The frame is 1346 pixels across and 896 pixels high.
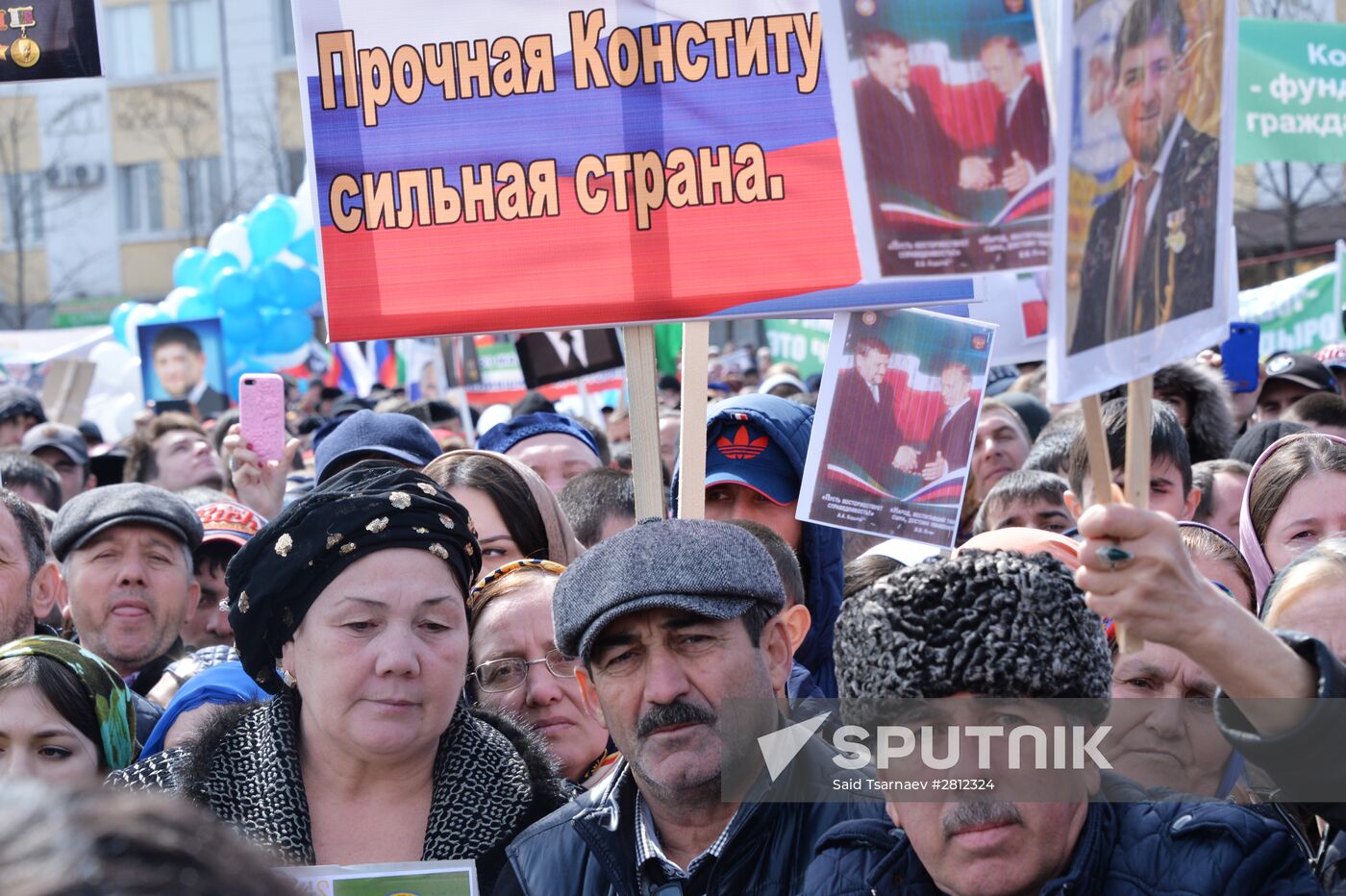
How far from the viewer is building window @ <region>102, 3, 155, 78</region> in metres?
35.9

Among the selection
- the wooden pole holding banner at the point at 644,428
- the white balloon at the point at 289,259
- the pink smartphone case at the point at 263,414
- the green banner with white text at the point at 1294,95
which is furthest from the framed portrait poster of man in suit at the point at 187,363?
the wooden pole holding banner at the point at 644,428

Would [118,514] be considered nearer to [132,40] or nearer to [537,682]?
[537,682]

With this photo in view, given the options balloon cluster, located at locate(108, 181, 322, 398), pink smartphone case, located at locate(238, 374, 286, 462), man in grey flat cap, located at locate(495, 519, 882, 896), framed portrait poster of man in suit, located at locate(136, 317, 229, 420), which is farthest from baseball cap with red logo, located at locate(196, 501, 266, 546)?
balloon cluster, located at locate(108, 181, 322, 398)

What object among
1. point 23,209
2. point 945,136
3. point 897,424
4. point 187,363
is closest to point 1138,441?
point 945,136

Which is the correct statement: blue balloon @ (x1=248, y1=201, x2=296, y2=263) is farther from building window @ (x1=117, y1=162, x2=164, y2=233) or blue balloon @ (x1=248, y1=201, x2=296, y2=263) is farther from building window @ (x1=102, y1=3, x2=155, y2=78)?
building window @ (x1=102, y1=3, x2=155, y2=78)

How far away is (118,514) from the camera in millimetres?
4602

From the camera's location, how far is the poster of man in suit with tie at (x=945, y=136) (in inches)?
83.2

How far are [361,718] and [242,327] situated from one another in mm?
12711

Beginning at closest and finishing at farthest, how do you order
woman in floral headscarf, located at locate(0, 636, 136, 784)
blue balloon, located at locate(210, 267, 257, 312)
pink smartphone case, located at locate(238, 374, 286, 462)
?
woman in floral headscarf, located at locate(0, 636, 136, 784)
pink smartphone case, located at locate(238, 374, 286, 462)
blue balloon, located at locate(210, 267, 257, 312)

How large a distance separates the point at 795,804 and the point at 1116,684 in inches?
31.0

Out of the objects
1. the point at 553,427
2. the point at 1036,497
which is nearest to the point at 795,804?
the point at 1036,497

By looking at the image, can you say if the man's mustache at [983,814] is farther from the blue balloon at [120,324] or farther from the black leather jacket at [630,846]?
the blue balloon at [120,324]

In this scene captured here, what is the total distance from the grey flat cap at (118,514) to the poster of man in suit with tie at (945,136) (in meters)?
3.08

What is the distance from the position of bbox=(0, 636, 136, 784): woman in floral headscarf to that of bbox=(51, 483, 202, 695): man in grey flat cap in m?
1.12
